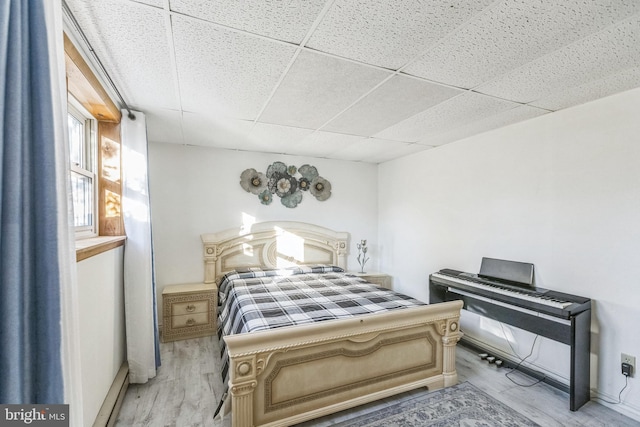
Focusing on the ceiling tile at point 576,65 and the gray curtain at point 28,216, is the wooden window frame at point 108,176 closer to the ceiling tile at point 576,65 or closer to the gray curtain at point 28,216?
the gray curtain at point 28,216

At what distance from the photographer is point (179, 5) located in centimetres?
122

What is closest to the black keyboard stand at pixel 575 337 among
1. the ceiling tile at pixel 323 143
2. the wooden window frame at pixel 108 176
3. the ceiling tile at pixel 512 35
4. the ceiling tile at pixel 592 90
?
the ceiling tile at pixel 592 90

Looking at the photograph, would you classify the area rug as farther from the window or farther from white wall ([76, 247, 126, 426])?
the window

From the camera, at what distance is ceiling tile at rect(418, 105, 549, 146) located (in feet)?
7.78

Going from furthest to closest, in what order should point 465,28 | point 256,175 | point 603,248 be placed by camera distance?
point 256,175
point 603,248
point 465,28

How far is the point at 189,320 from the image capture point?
314 cm

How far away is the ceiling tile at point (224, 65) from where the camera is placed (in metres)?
1.43

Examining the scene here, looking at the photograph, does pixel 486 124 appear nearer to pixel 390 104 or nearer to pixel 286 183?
pixel 390 104

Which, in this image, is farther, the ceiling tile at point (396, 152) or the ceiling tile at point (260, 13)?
the ceiling tile at point (396, 152)

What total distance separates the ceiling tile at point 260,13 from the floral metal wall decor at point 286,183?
8.35 ft

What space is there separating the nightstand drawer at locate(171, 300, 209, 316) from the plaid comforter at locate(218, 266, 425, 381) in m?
0.18

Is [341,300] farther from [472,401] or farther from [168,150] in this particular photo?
[168,150]

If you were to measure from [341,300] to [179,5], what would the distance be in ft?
7.44

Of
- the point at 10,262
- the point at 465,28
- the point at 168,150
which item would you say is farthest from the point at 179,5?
the point at 168,150
